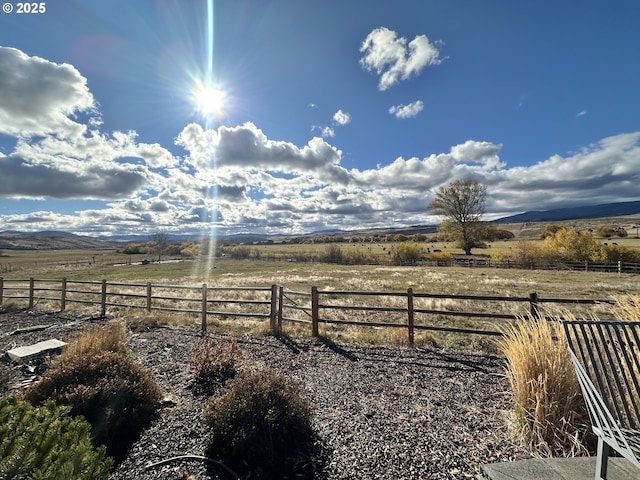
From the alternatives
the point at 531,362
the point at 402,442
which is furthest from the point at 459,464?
the point at 531,362

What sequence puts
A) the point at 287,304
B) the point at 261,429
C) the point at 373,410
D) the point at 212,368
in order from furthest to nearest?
the point at 287,304, the point at 212,368, the point at 373,410, the point at 261,429

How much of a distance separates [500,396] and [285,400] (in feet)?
11.4

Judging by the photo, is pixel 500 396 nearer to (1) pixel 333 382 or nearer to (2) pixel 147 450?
(1) pixel 333 382

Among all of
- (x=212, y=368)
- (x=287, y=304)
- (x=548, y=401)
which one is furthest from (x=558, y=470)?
(x=287, y=304)

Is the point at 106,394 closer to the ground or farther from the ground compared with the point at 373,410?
farther from the ground

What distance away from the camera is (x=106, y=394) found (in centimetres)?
412

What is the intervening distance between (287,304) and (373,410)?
10771mm

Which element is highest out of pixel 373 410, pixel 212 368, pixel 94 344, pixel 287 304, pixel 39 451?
pixel 39 451

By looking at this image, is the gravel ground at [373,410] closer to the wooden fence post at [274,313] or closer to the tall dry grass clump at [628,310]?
the wooden fence post at [274,313]

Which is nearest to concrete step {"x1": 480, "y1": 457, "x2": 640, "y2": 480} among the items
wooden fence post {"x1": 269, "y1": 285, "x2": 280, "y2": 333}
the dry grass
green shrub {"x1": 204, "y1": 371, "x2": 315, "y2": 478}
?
green shrub {"x1": 204, "y1": 371, "x2": 315, "y2": 478}

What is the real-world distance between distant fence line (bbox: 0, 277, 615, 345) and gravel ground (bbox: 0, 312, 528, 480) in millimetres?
1026

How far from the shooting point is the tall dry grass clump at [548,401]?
3.50 metres

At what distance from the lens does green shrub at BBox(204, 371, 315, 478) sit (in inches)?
134

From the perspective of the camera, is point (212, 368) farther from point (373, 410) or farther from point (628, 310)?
point (628, 310)
